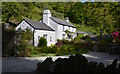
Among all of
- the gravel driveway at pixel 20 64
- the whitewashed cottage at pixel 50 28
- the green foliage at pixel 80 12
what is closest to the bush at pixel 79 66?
the gravel driveway at pixel 20 64

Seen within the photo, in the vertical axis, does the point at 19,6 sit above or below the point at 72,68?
above

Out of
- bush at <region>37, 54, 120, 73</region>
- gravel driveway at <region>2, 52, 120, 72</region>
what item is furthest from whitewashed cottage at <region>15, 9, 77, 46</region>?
bush at <region>37, 54, 120, 73</region>

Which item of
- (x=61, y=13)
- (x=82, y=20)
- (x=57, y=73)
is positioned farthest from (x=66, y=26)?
(x=57, y=73)

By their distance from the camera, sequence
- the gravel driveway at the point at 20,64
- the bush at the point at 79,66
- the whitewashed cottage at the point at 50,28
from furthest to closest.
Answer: the whitewashed cottage at the point at 50,28
the gravel driveway at the point at 20,64
the bush at the point at 79,66

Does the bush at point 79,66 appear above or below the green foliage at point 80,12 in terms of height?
below

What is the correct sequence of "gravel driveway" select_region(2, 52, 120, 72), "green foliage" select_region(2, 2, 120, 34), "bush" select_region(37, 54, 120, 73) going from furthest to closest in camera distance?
"gravel driveway" select_region(2, 52, 120, 72) < "bush" select_region(37, 54, 120, 73) < "green foliage" select_region(2, 2, 120, 34)

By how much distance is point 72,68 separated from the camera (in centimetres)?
854

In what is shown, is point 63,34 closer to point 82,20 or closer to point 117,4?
point 82,20

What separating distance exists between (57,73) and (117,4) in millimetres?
4243

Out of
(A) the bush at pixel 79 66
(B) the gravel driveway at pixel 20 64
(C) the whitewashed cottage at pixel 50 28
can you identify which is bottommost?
(B) the gravel driveway at pixel 20 64

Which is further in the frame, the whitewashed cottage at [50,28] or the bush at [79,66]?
the whitewashed cottage at [50,28]

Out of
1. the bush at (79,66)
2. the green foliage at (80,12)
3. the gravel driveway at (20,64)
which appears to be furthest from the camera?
the gravel driveway at (20,64)

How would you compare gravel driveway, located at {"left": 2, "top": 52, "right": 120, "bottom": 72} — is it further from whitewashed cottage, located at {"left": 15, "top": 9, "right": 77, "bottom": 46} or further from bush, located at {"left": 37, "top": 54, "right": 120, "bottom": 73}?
whitewashed cottage, located at {"left": 15, "top": 9, "right": 77, "bottom": 46}

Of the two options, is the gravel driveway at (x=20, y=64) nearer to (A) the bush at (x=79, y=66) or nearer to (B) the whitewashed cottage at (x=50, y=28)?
(A) the bush at (x=79, y=66)
